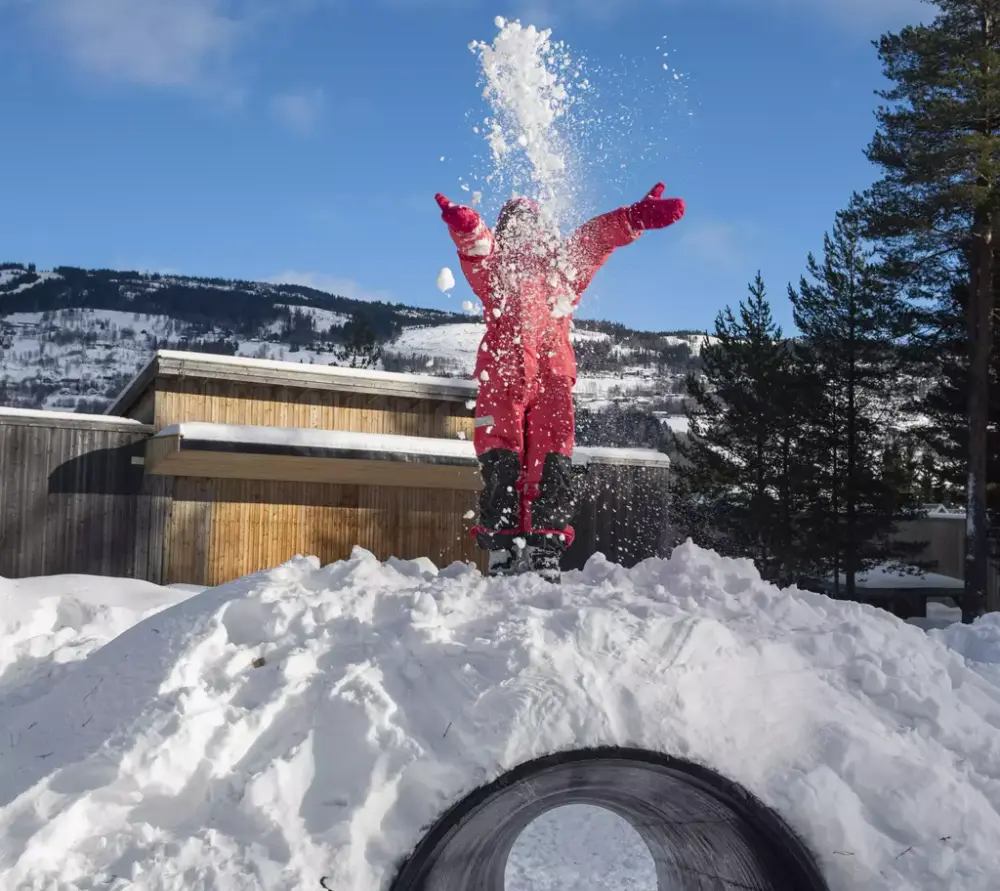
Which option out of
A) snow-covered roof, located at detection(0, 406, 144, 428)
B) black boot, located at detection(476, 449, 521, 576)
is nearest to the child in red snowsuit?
black boot, located at detection(476, 449, 521, 576)

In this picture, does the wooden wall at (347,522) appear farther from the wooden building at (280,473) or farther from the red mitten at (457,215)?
the red mitten at (457,215)

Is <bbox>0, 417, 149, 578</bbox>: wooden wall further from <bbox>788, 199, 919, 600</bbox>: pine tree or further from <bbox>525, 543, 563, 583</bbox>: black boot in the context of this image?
<bbox>788, 199, 919, 600</bbox>: pine tree

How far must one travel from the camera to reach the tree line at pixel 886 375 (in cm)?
1579

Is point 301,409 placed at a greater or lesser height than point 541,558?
greater

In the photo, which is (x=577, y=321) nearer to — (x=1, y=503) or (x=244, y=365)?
(x=244, y=365)

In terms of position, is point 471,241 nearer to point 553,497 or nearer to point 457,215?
point 457,215

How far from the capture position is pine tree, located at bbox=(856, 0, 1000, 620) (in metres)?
15.4

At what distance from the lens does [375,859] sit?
2736mm

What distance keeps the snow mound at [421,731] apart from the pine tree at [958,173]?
13.6 metres

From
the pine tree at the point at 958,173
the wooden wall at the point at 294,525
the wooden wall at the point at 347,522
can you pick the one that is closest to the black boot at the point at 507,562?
the wooden wall at the point at 347,522

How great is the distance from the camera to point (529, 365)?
5152mm

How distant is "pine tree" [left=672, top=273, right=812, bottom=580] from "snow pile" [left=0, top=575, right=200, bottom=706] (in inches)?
501

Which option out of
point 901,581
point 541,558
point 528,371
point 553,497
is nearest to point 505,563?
point 541,558

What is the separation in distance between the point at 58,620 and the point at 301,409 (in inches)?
240
